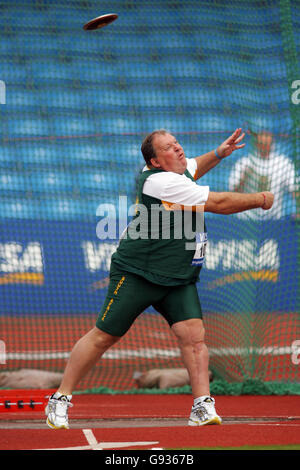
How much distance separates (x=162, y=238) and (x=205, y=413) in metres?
1.17

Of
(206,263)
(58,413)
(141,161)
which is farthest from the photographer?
(141,161)

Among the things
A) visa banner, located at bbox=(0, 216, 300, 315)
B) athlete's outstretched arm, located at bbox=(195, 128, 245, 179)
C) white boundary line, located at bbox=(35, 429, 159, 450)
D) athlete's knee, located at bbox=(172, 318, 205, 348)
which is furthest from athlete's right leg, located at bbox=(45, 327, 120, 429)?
visa banner, located at bbox=(0, 216, 300, 315)

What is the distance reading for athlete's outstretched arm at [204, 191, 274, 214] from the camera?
490cm

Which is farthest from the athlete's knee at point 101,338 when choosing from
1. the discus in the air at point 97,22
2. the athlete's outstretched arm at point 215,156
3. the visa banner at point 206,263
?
the discus in the air at point 97,22

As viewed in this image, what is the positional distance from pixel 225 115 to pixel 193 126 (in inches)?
98.2

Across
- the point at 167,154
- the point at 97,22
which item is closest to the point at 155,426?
the point at 167,154

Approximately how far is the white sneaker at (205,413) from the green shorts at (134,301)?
1.86 feet

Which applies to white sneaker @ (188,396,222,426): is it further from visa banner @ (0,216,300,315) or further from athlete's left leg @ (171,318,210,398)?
visa banner @ (0,216,300,315)

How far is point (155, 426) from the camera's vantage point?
5.40 m

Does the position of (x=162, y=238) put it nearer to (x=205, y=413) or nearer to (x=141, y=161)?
(x=205, y=413)

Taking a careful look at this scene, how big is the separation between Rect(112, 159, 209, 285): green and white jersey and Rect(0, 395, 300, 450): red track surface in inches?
40.1

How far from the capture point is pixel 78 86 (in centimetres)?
1172

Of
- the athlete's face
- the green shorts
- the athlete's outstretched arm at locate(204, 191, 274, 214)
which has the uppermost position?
the athlete's face

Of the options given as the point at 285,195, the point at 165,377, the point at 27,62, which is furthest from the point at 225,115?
the point at 165,377
